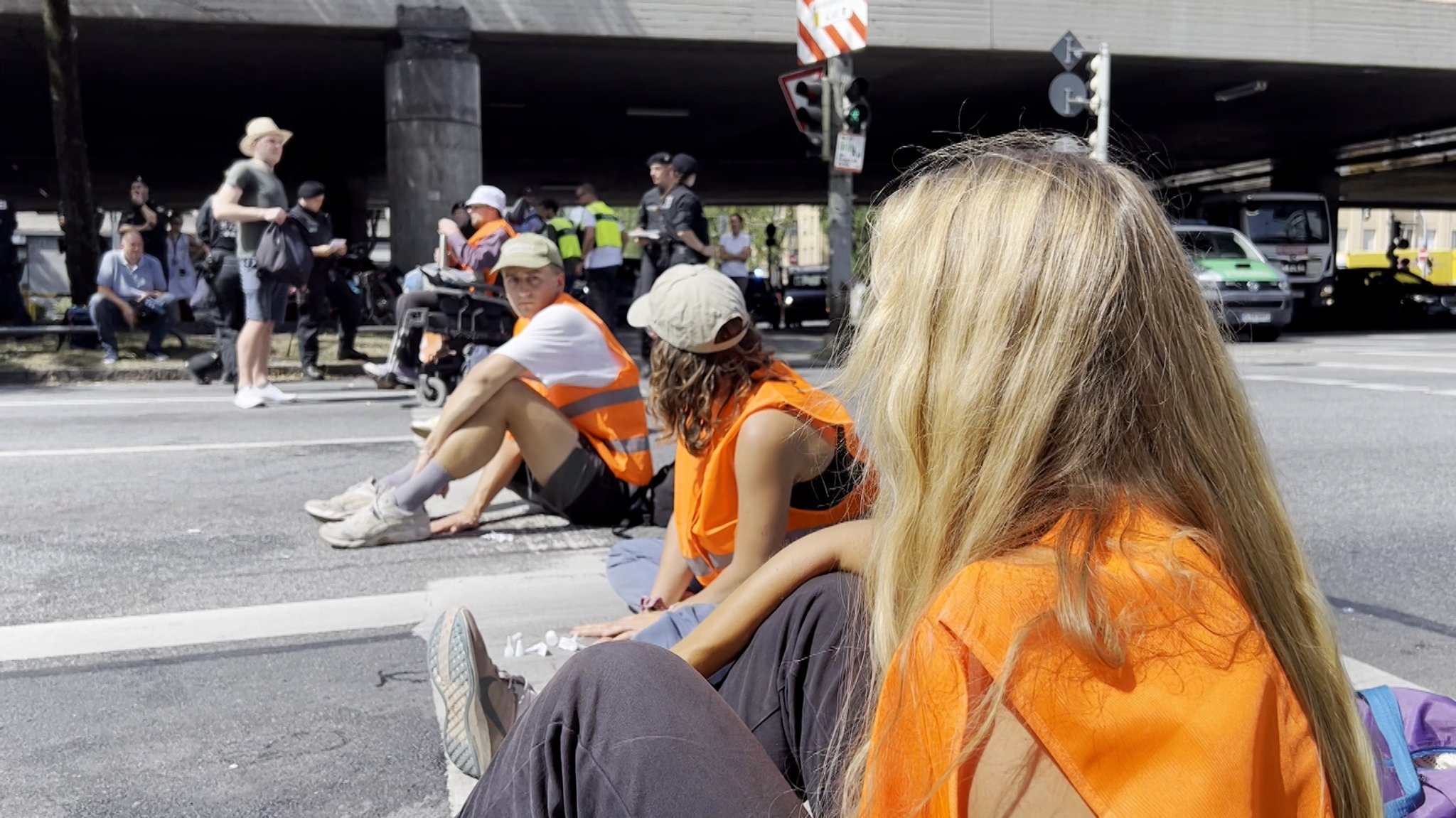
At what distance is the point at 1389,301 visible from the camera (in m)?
25.9

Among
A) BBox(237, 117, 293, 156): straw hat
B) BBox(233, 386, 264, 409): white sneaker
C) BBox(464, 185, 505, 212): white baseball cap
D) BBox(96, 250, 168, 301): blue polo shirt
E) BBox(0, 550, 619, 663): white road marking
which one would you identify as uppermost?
BBox(237, 117, 293, 156): straw hat

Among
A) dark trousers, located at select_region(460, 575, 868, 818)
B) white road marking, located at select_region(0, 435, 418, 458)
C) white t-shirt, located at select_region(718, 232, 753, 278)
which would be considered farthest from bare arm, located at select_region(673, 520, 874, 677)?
white t-shirt, located at select_region(718, 232, 753, 278)

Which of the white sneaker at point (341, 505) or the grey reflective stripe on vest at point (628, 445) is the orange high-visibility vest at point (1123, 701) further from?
the white sneaker at point (341, 505)

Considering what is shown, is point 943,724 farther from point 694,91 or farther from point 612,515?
point 694,91

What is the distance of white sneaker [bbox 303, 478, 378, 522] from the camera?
507 cm

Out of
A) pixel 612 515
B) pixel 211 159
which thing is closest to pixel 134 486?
pixel 612 515

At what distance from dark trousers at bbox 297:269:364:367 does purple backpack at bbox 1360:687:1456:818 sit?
9.84 metres

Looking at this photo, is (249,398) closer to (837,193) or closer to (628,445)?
(628,445)

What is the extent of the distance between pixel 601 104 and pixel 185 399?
48.4 feet

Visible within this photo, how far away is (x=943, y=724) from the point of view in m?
1.05

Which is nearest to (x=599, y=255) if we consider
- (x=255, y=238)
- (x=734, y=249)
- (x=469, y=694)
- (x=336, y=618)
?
(x=734, y=249)

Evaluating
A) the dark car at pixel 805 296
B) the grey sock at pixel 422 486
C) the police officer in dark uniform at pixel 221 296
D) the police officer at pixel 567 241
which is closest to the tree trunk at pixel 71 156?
the police officer in dark uniform at pixel 221 296

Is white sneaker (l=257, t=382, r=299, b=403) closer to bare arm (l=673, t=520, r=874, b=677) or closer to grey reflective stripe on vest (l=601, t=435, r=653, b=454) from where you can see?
grey reflective stripe on vest (l=601, t=435, r=653, b=454)

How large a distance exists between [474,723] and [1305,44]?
64.7ft
